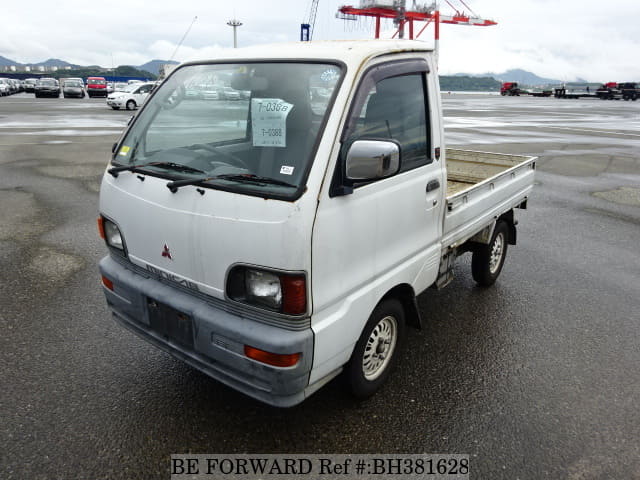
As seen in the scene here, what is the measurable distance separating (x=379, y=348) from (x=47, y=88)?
151 ft

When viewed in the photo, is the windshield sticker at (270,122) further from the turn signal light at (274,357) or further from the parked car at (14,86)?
the parked car at (14,86)

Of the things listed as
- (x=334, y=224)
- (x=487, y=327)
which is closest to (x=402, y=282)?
(x=334, y=224)

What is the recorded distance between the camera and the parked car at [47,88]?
4038cm

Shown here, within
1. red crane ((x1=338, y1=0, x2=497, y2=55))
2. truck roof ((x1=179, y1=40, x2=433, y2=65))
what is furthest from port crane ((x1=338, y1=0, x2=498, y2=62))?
truck roof ((x1=179, y1=40, x2=433, y2=65))

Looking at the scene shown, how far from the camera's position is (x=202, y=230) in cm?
246

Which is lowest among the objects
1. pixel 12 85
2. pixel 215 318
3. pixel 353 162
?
pixel 215 318

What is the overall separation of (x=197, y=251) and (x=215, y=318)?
362 millimetres

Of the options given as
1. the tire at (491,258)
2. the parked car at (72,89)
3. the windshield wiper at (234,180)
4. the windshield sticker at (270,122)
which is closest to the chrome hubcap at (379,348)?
the windshield wiper at (234,180)

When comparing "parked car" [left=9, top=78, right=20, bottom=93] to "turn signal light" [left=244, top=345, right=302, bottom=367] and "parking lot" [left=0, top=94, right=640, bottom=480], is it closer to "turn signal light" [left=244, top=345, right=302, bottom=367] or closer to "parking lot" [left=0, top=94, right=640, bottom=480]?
"parking lot" [left=0, top=94, right=640, bottom=480]

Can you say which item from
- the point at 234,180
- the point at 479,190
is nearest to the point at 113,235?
the point at 234,180

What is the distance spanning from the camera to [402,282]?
3104 mm

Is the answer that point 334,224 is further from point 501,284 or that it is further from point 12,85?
point 12,85

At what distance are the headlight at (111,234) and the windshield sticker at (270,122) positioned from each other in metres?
1.12

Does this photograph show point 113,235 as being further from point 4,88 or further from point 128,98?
point 4,88
